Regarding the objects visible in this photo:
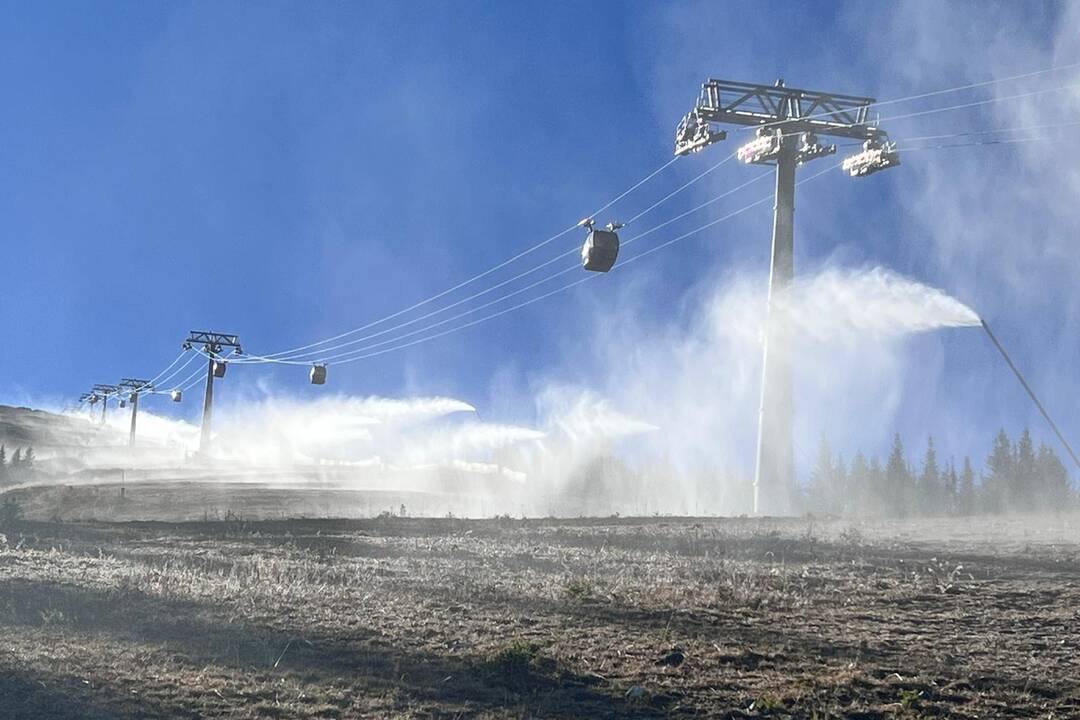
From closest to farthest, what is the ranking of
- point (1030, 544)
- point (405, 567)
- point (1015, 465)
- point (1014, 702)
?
point (1014, 702) < point (405, 567) < point (1030, 544) < point (1015, 465)

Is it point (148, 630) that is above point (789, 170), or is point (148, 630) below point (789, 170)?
below

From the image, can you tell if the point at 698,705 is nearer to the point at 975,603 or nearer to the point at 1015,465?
the point at 975,603

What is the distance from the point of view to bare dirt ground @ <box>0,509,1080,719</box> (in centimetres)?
866

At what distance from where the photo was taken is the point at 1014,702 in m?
8.41

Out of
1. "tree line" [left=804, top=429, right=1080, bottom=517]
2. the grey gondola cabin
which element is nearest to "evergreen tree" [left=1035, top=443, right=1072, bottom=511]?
"tree line" [left=804, top=429, right=1080, bottom=517]

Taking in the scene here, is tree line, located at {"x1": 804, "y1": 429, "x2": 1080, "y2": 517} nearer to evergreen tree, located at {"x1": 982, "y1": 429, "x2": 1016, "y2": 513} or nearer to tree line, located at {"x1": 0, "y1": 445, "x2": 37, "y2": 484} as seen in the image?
evergreen tree, located at {"x1": 982, "y1": 429, "x2": 1016, "y2": 513}

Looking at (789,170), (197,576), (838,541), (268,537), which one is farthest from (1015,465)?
(197,576)

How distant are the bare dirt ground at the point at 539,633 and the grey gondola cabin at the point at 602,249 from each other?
8.94 m

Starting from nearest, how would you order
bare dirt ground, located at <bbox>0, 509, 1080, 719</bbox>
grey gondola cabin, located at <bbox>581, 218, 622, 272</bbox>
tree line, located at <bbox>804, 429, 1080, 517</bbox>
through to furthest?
bare dirt ground, located at <bbox>0, 509, 1080, 719</bbox>, grey gondola cabin, located at <bbox>581, 218, 622, 272</bbox>, tree line, located at <bbox>804, 429, 1080, 517</bbox>

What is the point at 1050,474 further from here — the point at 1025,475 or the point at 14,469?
the point at 14,469

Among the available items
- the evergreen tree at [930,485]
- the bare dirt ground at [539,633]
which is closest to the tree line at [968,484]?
the evergreen tree at [930,485]

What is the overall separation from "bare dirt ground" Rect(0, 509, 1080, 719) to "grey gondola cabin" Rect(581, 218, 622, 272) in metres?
8.94

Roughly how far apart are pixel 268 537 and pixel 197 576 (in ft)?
25.5

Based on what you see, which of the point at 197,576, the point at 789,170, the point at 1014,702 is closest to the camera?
the point at 1014,702
